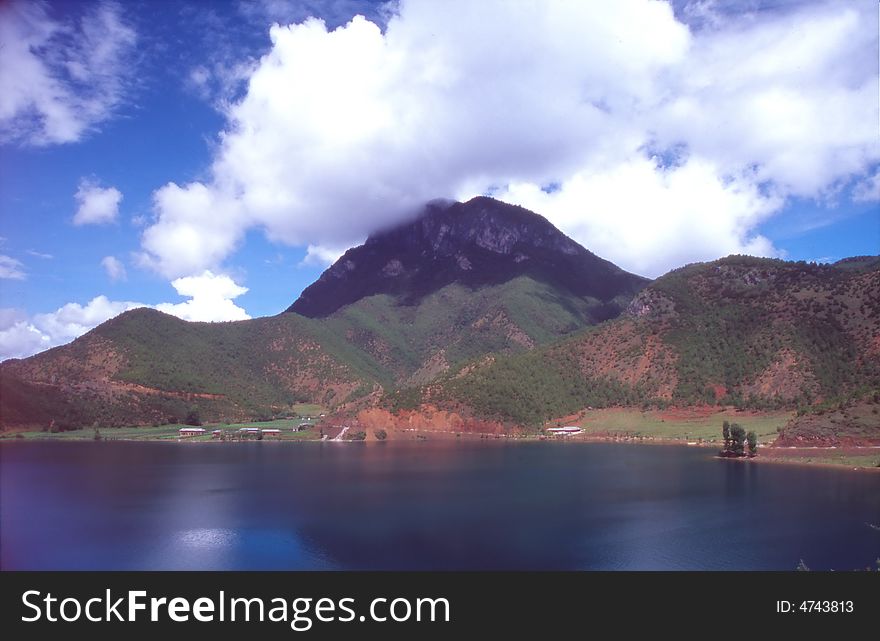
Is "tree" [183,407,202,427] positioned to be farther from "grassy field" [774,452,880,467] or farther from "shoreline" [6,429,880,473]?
"grassy field" [774,452,880,467]

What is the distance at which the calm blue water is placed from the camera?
16.2 metres

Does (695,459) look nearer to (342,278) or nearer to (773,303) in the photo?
(773,303)

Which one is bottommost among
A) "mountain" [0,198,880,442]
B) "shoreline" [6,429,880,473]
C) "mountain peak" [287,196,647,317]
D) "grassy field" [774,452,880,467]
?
"shoreline" [6,429,880,473]

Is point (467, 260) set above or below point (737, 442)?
above

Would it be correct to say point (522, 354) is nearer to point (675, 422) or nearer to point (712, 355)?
point (712, 355)

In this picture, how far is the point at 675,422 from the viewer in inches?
2670

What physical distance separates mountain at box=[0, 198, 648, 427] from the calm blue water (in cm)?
3054

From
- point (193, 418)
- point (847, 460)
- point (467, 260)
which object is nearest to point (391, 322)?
point (467, 260)

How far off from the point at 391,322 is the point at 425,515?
4900 inches

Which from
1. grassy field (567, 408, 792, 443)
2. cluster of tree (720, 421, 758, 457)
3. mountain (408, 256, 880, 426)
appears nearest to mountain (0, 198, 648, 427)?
mountain (408, 256, 880, 426)

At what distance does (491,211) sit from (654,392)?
92.8 meters

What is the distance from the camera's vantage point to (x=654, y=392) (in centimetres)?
7575

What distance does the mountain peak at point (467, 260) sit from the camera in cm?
15388

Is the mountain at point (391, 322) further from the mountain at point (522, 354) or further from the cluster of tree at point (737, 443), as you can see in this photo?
the cluster of tree at point (737, 443)
